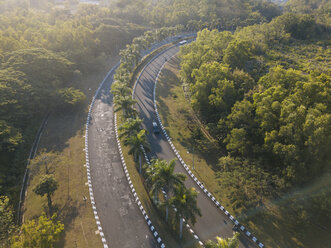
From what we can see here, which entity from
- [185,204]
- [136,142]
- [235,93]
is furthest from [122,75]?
[185,204]

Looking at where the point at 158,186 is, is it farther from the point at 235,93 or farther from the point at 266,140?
the point at 235,93

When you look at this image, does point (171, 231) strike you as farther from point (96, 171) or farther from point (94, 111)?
point (94, 111)

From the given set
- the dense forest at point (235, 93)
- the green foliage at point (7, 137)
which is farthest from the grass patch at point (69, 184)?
the green foliage at point (7, 137)

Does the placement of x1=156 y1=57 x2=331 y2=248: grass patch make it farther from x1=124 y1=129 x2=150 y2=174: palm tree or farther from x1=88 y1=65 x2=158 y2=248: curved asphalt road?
x1=88 y1=65 x2=158 y2=248: curved asphalt road

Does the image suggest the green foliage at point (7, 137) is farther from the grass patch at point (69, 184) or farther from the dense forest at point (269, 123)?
the dense forest at point (269, 123)

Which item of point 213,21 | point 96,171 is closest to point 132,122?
point 96,171

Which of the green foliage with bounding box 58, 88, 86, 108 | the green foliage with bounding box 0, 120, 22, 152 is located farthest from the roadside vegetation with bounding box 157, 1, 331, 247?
the green foliage with bounding box 0, 120, 22, 152
